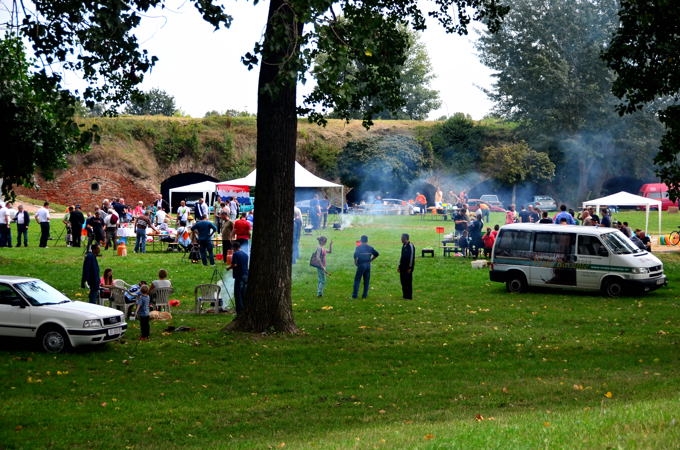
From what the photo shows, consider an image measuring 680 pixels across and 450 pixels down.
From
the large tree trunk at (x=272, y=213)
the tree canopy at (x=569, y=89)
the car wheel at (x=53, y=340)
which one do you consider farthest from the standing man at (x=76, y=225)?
the tree canopy at (x=569, y=89)

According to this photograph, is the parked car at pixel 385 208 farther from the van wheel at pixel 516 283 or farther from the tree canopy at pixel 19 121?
the van wheel at pixel 516 283

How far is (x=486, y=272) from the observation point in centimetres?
2731

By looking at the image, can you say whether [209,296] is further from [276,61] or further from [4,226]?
[4,226]

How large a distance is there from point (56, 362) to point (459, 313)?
8.89m

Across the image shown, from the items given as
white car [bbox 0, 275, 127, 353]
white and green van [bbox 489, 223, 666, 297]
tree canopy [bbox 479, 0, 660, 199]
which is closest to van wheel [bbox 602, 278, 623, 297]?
white and green van [bbox 489, 223, 666, 297]

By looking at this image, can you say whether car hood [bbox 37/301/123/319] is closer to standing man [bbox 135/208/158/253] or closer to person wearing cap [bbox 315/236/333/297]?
person wearing cap [bbox 315/236/333/297]

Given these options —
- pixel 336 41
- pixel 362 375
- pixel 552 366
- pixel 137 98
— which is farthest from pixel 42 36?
pixel 552 366

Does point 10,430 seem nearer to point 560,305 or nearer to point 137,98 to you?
point 137,98

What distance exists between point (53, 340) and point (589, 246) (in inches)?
530

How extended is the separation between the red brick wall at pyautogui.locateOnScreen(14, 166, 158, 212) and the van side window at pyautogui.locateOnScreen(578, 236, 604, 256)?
40.7 meters

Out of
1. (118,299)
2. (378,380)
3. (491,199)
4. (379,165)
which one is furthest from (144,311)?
(491,199)

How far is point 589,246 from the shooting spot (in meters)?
22.7

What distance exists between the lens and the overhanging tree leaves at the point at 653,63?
55.9 ft

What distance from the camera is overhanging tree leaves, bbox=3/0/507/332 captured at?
1334 centimetres
